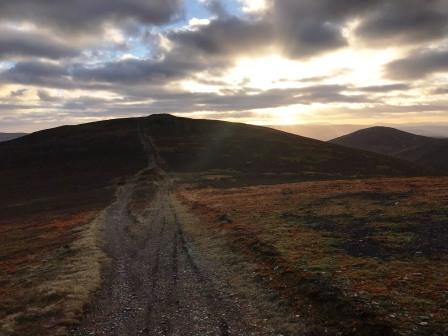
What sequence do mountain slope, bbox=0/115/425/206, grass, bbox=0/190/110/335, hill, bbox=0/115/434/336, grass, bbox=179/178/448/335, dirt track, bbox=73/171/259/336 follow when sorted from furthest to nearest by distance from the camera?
mountain slope, bbox=0/115/425/206 < hill, bbox=0/115/434/336 < grass, bbox=0/190/110/335 < dirt track, bbox=73/171/259/336 < grass, bbox=179/178/448/335

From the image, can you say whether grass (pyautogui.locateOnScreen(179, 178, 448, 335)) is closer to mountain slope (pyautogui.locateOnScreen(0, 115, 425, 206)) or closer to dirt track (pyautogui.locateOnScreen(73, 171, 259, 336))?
dirt track (pyautogui.locateOnScreen(73, 171, 259, 336))

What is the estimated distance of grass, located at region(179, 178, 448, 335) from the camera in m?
16.6

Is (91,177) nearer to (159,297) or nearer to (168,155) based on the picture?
(168,155)

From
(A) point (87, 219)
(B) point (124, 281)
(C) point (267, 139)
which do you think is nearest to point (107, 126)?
(C) point (267, 139)

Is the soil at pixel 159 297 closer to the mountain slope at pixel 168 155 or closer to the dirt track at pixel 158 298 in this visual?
the dirt track at pixel 158 298

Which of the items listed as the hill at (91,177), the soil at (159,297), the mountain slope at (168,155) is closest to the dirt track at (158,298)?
the soil at (159,297)

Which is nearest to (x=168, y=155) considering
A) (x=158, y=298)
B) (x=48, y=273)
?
(x=48, y=273)

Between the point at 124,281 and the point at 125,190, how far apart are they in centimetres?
5718

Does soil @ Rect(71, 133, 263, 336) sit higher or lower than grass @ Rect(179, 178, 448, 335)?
lower

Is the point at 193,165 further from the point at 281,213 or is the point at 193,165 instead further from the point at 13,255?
the point at 13,255

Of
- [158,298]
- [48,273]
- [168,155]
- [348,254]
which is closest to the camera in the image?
[158,298]

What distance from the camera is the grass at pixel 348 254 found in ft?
54.4

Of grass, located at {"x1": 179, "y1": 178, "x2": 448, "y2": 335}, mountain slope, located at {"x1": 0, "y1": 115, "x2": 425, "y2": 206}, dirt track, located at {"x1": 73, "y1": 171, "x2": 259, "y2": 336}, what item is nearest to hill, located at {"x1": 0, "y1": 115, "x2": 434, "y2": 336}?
mountain slope, located at {"x1": 0, "y1": 115, "x2": 425, "y2": 206}

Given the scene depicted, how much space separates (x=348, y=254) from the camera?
85.1ft
